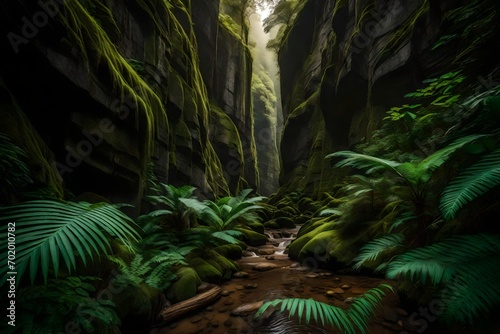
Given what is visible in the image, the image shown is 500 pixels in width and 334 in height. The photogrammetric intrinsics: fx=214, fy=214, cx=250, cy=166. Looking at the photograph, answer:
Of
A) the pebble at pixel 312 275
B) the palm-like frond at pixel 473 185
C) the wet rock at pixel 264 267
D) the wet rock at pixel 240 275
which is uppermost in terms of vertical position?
the palm-like frond at pixel 473 185

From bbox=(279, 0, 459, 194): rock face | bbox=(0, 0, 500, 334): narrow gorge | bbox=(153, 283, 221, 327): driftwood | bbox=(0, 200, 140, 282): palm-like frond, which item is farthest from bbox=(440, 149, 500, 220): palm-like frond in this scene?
bbox=(279, 0, 459, 194): rock face

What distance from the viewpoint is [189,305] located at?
2.68 m

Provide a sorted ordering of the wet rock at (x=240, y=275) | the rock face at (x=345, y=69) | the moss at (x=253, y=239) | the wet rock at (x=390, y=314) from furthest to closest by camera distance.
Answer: the rock face at (x=345, y=69) → the moss at (x=253, y=239) → the wet rock at (x=240, y=275) → the wet rock at (x=390, y=314)

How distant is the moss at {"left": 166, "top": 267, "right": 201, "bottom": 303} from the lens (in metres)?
2.87

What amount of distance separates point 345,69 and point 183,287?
13.2 metres

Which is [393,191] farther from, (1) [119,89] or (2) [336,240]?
(1) [119,89]

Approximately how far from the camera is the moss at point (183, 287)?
2.87 metres

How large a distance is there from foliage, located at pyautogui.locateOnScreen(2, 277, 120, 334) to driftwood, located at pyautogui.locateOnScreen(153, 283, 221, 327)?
81 centimetres

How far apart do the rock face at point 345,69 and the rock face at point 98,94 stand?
905cm

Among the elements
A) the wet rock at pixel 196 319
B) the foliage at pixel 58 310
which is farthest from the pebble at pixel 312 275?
the foliage at pixel 58 310

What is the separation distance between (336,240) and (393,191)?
1987mm

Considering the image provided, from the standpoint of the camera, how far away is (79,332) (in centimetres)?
147

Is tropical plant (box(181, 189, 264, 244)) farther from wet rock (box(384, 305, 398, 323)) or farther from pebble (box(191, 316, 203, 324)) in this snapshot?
wet rock (box(384, 305, 398, 323))

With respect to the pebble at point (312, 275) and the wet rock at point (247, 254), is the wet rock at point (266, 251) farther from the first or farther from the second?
the pebble at point (312, 275)
